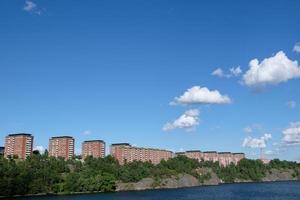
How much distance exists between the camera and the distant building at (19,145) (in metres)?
178

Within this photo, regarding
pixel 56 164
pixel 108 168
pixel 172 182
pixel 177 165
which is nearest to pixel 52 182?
pixel 56 164

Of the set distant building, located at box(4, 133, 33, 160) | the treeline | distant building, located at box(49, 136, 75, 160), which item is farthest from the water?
distant building, located at box(49, 136, 75, 160)

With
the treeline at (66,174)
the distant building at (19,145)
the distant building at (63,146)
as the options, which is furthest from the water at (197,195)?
the distant building at (63,146)

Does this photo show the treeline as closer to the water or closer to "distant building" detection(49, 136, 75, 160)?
the water

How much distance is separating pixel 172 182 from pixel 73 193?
55.9m

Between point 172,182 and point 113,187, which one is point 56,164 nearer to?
point 113,187

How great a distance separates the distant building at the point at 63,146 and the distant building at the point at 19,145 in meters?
15.9

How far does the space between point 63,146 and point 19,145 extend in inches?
899

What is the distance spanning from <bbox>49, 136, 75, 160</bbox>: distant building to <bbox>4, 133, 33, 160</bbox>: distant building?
52.2ft

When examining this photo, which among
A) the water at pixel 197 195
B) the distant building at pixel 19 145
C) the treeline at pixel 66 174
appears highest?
the distant building at pixel 19 145

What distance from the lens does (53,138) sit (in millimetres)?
199500

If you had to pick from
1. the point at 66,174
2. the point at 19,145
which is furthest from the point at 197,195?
the point at 19,145

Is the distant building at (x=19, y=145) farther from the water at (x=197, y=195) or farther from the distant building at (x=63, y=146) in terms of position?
the water at (x=197, y=195)

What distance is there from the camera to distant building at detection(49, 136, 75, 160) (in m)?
195
